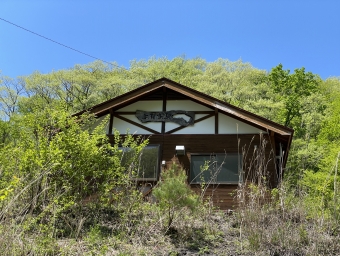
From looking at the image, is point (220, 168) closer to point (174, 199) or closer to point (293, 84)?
point (174, 199)

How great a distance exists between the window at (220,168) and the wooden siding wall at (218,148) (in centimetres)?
11

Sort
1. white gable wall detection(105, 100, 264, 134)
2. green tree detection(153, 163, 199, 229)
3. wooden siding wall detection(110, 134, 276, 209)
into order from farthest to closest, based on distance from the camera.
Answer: white gable wall detection(105, 100, 264, 134)
wooden siding wall detection(110, 134, 276, 209)
green tree detection(153, 163, 199, 229)

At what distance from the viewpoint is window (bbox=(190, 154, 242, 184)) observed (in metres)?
8.20

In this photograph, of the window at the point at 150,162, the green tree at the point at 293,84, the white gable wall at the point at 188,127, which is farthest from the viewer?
the green tree at the point at 293,84

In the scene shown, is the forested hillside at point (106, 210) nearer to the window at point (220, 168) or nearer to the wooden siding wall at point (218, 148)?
the wooden siding wall at point (218, 148)

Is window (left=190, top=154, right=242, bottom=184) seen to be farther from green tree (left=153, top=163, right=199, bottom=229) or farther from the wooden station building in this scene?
green tree (left=153, top=163, right=199, bottom=229)

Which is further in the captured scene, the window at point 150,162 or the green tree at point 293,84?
the green tree at point 293,84

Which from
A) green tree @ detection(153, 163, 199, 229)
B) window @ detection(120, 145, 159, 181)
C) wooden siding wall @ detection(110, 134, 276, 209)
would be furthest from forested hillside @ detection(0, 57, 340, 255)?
window @ detection(120, 145, 159, 181)

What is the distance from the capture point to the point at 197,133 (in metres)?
8.90

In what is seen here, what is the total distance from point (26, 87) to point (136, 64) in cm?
806

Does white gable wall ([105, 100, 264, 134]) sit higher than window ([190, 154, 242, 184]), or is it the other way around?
white gable wall ([105, 100, 264, 134])

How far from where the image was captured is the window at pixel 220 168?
8203 mm

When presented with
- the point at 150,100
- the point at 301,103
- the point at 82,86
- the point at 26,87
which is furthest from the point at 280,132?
the point at 26,87

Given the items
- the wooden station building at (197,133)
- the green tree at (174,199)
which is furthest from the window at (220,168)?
the green tree at (174,199)
